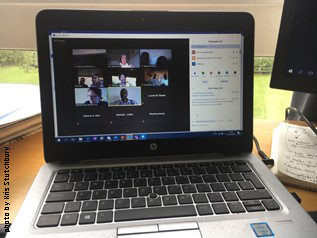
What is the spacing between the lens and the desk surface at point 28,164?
569mm

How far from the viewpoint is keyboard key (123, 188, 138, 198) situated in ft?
1.72

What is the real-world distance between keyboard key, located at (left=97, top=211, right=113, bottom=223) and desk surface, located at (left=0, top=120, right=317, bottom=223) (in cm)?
16

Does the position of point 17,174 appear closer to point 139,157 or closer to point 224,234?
point 139,157

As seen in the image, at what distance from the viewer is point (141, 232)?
1.47 feet

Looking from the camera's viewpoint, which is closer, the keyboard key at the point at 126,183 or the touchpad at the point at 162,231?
the touchpad at the point at 162,231

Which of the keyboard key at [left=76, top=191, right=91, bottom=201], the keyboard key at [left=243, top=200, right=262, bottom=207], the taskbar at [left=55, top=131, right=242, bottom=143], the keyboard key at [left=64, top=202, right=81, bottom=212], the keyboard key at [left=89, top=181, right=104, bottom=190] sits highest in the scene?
the taskbar at [left=55, top=131, right=242, bottom=143]

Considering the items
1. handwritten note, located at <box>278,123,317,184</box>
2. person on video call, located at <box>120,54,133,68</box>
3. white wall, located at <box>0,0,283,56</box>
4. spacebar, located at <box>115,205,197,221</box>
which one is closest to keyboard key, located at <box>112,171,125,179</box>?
spacebar, located at <box>115,205,197,221</box>

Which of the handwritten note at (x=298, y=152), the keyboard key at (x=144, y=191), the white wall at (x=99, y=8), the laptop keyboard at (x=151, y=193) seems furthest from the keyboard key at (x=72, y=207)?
the white wall at (x=99, y=8)

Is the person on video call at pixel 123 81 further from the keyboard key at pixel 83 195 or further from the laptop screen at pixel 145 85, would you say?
the keyboard key at pixel 83 195

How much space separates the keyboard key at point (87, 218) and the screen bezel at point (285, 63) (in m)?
0.47

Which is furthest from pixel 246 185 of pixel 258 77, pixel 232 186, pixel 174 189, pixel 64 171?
pixel 258 77

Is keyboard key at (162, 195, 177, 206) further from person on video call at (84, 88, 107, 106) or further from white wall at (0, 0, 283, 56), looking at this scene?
white wall at (0, 0, 283, 56)

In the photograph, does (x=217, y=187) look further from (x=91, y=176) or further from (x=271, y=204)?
(x=91, y=176)

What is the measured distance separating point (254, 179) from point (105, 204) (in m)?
0.27
